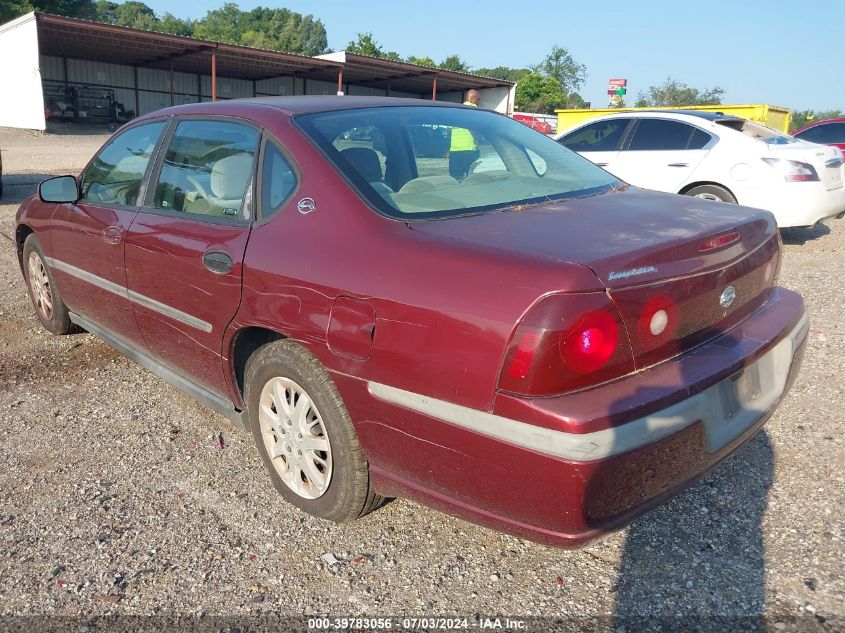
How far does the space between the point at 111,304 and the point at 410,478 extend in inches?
92.7

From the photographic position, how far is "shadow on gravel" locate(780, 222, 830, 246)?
877 cm

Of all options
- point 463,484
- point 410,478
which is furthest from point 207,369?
point 463,484

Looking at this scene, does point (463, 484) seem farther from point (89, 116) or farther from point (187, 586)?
point (89, 116)

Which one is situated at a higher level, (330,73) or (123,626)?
(330,73)

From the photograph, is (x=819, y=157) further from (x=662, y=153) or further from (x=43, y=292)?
(x=43, y=292)

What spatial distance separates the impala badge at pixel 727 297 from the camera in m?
2.33

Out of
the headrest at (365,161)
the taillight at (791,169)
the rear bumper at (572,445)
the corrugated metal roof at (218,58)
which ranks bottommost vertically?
the rear bumper at (572,445)

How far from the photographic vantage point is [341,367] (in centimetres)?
230

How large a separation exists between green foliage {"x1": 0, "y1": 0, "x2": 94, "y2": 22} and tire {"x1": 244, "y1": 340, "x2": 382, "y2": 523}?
52768 millimetres

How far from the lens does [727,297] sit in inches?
93.2

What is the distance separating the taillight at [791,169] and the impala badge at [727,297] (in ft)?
19.0

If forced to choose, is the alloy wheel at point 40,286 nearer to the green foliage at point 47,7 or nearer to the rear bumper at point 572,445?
the rear bumper at point 572,445

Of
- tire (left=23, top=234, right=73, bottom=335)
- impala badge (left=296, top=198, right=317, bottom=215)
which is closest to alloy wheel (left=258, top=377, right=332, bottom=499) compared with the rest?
impala badge (left=296, top=198, right=317, bottom=215)

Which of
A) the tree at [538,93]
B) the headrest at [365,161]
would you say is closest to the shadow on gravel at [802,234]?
the headrest at [365,161]
